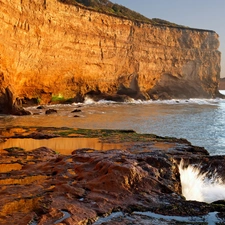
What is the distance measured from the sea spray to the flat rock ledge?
208mm

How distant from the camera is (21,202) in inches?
180

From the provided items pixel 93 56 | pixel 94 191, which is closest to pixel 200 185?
pixel 94 191

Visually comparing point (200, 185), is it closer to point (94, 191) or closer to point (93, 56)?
point (94, 191)

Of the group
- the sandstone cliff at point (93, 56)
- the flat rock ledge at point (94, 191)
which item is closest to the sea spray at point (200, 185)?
the flat rock ledge at point (94, 191)

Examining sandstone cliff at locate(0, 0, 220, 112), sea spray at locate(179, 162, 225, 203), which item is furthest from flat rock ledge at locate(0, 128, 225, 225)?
sandstone cliff at locate(0, 0, 220, 112)

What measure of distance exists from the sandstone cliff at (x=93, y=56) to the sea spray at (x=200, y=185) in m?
15.4

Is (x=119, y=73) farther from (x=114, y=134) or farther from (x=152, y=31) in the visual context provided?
(x=114, y=134)

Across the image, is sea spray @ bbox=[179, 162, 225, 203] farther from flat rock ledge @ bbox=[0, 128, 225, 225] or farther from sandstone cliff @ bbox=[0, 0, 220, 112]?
sandstone cliff @ bbox=[0, 0, 220, 112]

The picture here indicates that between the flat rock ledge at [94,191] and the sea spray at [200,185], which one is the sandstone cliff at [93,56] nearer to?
the flat rock ledge at [94,191]

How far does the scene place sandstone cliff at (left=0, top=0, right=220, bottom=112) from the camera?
2473 cm

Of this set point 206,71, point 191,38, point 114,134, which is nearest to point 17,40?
point 114,134

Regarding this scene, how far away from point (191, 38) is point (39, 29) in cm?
3020

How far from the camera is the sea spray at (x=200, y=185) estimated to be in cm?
606

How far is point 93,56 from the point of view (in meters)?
35.8
